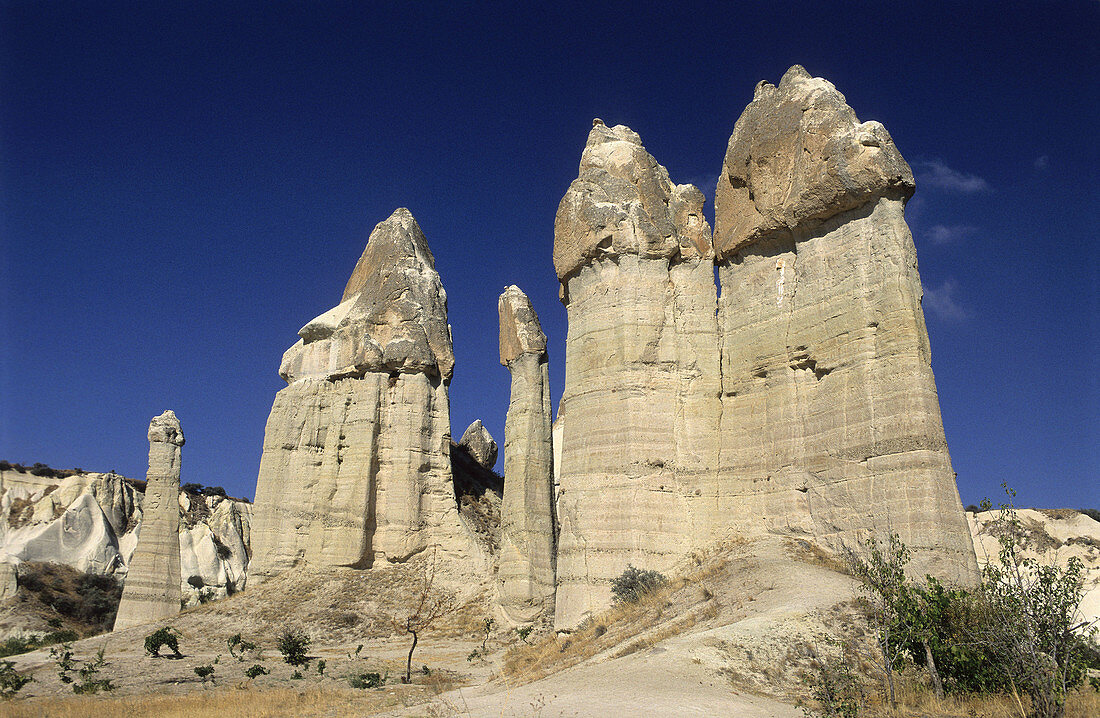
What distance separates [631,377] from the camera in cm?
1628

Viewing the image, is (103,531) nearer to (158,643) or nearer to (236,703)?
(158,643)

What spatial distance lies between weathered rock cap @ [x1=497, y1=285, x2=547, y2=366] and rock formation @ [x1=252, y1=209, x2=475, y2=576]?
2825 millimetres

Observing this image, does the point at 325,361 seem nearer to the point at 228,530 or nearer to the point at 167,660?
the point at 167,660

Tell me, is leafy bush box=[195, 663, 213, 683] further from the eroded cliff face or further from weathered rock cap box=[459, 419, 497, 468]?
weathered rock cap box=[459, 419, 497, 468]

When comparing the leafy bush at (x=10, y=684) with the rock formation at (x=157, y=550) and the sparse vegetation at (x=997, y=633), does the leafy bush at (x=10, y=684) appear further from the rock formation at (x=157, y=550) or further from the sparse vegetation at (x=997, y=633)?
the sparse vegetation at (x=997, y=633)

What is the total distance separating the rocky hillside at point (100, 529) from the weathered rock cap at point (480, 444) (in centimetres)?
1414

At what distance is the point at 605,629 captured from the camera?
13570 millimetres

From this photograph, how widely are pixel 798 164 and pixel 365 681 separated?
12.2 meters

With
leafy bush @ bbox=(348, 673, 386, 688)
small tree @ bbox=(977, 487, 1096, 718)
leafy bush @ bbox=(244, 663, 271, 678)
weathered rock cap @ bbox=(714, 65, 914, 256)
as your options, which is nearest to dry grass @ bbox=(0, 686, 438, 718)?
leafy bush @ bbox=(348, 673, 386, 688)

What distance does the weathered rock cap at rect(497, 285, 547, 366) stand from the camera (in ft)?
85.0

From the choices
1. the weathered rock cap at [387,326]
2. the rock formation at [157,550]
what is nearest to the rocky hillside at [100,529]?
the rock formation at [157,550]

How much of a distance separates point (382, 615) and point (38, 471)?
3660cm

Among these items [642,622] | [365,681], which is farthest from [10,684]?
[642,622]

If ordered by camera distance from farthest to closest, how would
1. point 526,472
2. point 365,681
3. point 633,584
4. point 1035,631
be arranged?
point 526,472 < point 633,584 < point 365,681 < point 1035,631
